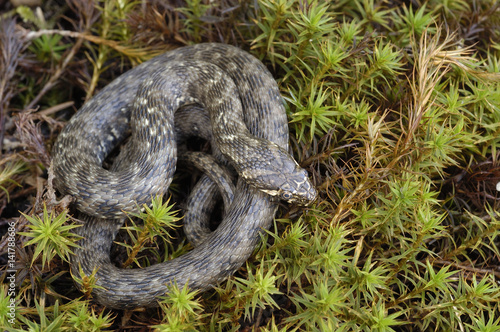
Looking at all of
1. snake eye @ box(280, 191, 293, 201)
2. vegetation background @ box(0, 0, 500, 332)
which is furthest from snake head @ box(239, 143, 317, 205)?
vegetation background @ box(0, 0, 500, 332)

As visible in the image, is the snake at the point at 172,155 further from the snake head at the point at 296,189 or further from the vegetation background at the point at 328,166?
the vegetation background at the point at 328,166

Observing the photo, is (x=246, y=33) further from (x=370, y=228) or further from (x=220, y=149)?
(x=370, y=228)

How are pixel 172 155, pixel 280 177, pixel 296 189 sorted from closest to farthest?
pixel 296 189, pixel 280 177, pixel 172 155

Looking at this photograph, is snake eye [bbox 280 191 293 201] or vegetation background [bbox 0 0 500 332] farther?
snake eye [bbox 280 191 293 201]

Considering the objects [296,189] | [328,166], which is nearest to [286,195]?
[296,189]

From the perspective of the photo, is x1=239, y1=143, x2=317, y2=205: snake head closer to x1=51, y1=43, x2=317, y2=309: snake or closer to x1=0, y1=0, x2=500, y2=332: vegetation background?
x1=51, y1=43, x2=317, y2=309: snake

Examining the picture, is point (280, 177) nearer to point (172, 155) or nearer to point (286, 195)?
point (286, 195)
